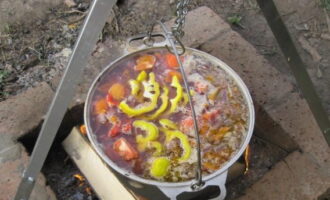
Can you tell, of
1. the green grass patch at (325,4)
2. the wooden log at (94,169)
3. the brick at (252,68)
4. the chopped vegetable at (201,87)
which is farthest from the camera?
the green grass patch at (325,4)

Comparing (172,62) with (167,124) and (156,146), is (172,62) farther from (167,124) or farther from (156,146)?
(156,146)

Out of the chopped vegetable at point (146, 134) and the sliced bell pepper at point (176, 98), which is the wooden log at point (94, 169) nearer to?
the chopped vegetable at point (146, 134)

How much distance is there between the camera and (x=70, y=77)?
132 centimetres

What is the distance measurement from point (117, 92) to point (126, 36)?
0.80 meters

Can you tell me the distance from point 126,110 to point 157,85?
0.18 meters

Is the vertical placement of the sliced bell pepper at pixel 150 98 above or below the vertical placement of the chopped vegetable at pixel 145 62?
below

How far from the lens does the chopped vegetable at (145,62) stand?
6.33 ft

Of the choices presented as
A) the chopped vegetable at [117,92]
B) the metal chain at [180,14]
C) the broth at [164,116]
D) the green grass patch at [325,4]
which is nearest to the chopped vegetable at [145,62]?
the broth at [164,116]

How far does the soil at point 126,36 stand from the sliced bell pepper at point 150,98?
585 millimetres

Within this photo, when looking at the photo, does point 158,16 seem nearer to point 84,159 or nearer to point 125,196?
point 84,159

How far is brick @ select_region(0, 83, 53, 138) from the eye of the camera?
2.08 metres

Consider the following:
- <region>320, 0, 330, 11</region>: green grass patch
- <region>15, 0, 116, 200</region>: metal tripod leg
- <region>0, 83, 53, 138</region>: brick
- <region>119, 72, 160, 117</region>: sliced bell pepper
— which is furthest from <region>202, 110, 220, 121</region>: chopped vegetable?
<region>320, 0, 330, 11</region>: green grass patch

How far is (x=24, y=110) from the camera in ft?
6.99

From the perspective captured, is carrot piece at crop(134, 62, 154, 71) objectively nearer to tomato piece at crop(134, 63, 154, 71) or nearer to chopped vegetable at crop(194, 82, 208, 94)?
tomato piece at crop(134, 63, 154, 71)
